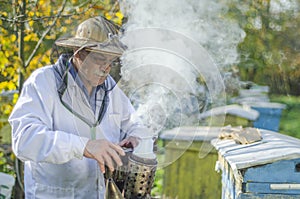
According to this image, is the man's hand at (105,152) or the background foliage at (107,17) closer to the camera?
the man's hand at (105,152)

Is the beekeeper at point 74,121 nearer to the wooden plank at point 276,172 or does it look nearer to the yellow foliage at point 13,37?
the wooden plank at point 276,172

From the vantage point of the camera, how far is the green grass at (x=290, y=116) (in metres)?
10.6

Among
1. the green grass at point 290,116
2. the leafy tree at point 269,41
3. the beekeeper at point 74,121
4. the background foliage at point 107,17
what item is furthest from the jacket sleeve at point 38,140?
the green grass at point 290,116

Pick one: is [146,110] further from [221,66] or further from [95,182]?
[221,66]

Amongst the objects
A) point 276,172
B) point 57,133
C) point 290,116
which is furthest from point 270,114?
point 290,116

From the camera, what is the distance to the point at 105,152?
1.99 m

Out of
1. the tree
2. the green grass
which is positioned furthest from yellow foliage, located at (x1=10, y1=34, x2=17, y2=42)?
the green grass

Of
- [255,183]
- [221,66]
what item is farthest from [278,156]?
[221,66]

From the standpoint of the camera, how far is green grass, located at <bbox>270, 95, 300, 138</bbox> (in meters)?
10.6

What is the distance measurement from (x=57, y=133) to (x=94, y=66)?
34cm

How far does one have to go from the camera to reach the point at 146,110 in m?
2.36

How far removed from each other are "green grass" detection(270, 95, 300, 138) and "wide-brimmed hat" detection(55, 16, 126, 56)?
27.5 ft

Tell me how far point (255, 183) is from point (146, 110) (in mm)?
597

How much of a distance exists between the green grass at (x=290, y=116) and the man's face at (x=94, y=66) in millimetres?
8330
